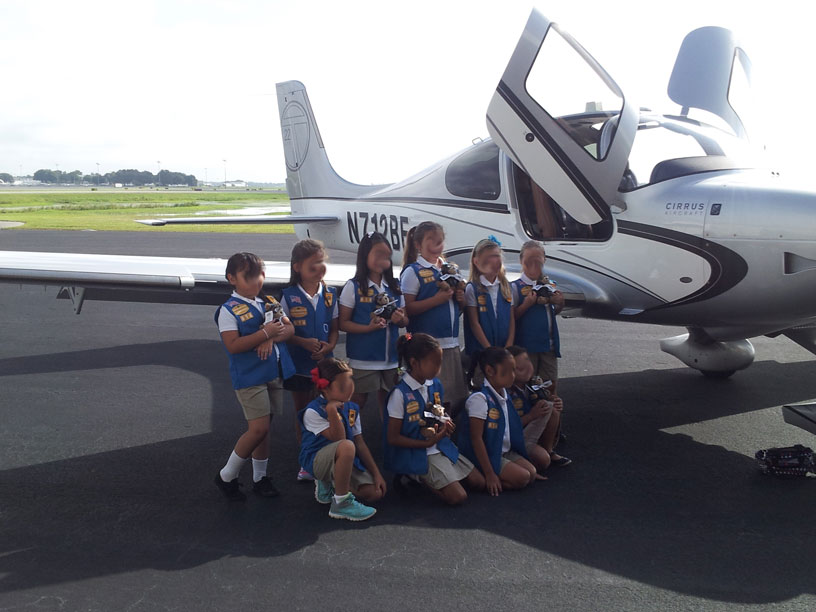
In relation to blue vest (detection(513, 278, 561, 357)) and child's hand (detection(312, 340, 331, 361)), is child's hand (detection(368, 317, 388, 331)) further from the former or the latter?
blue vest (detection(513, 278, 561, 357))

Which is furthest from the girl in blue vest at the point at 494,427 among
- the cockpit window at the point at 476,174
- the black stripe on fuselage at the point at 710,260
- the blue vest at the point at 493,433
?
the cockpit window at the point at 476,174

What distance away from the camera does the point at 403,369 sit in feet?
14.0

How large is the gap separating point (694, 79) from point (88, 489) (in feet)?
18.6

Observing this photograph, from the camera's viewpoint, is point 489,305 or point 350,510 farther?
point 489,305

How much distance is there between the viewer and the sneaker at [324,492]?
3920 mm

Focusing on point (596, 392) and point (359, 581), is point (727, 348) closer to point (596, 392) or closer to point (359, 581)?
point (596, 392)

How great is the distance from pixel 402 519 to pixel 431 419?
0.55 meters

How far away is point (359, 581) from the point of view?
3.12 meters

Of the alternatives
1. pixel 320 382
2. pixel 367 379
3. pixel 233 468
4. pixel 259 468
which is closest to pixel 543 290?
pixel 367 379

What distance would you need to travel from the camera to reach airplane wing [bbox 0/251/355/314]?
4883 millimetres

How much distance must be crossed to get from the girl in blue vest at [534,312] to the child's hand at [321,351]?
4.22ft

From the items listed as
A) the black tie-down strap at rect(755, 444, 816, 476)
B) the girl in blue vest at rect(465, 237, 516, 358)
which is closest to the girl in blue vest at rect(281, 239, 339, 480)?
the girl in blue vest at rect(465, 237, 516, 358)

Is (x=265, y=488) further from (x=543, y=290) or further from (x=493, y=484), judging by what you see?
(x=543, y=290)

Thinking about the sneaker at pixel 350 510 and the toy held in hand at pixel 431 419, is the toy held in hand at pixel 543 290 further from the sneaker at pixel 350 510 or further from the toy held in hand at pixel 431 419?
the sneaker at pixel 350 510
